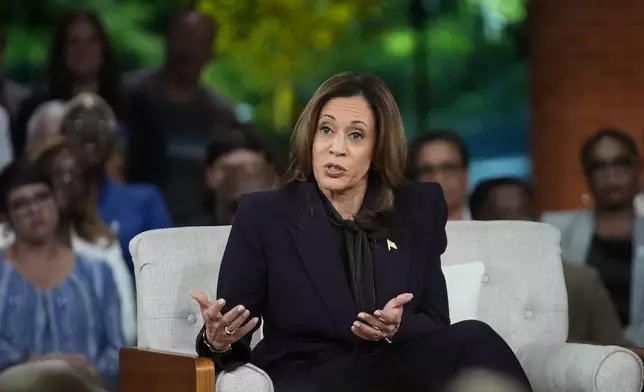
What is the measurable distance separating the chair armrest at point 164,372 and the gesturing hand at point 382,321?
0.34 meters

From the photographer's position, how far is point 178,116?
5465mm

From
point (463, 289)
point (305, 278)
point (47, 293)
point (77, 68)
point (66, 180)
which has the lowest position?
point (47, 293)

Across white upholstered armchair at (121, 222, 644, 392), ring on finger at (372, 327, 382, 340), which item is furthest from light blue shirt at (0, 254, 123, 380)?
ring on finger at (372, 327, 382, 340)

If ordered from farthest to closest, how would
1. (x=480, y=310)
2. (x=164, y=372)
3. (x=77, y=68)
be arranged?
1. (x=77, y=68)
2. (x=480, y=310)
3. (x=164, y=372)

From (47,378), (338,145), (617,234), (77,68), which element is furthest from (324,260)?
(617,234)

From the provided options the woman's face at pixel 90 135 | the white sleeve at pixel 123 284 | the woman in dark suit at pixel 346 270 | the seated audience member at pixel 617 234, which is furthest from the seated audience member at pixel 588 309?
the woman's face at pixel 90 135

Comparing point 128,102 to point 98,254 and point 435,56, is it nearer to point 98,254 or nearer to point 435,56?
point 98,254

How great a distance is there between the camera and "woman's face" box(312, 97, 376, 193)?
10.1 ft

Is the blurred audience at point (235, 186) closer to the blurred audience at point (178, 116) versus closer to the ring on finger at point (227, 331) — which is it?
the blurred audience at point (178, 116)

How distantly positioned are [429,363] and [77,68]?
2955mm

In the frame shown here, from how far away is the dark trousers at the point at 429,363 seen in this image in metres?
2.75

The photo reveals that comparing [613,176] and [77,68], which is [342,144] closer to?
[77,68]

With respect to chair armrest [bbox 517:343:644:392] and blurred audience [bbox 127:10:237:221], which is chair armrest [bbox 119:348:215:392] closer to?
chair armrest [bbox 517:343:644:392]

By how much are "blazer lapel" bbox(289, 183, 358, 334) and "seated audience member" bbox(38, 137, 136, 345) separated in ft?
7.25
